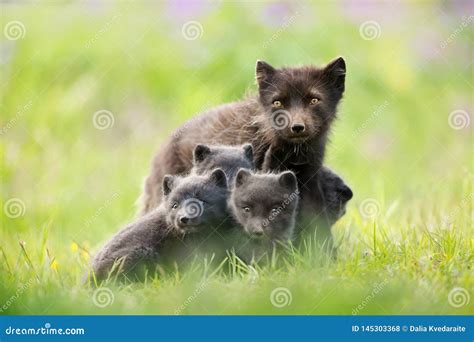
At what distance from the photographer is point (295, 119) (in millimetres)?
8344

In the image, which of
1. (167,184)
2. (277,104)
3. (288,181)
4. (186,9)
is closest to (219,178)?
(167,184)

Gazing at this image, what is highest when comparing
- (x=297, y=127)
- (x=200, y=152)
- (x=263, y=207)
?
(x=297, y=127)

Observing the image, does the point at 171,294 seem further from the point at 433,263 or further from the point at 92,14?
the point at 92,14

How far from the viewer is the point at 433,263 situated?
7660 millimetres

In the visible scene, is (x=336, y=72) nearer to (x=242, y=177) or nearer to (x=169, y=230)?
(x=242, y=177)

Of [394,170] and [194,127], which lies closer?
[194,127]

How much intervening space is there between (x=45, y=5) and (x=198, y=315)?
885cm

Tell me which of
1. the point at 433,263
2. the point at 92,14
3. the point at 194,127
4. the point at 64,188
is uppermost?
the point at 92,14

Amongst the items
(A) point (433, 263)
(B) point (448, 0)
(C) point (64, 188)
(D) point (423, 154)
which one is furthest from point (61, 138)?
(A) point (433, 263)

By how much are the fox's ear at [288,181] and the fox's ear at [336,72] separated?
1551mm

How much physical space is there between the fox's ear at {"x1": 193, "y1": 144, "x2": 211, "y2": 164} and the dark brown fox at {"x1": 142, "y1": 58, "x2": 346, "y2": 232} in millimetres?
653

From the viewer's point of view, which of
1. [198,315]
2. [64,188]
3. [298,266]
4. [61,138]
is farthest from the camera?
[61,138]

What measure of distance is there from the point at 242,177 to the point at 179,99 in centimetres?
693

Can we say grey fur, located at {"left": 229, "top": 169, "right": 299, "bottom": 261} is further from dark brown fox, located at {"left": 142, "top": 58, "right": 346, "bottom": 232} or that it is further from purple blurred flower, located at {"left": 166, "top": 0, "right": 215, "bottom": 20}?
purple blurred flower, located at {"left": 166, "top": 0, "right": 215, "bottom": 20}
